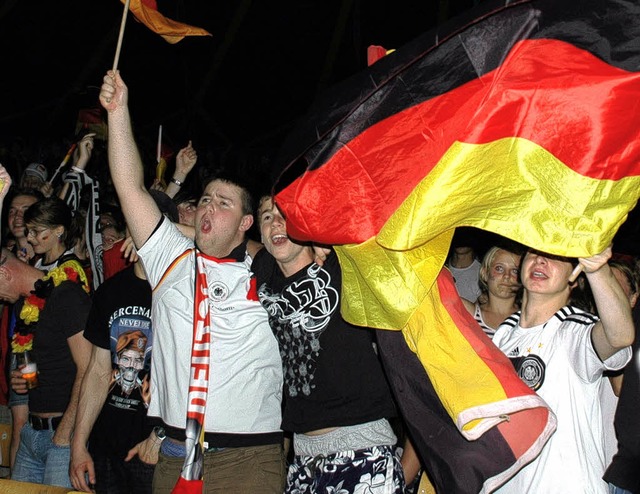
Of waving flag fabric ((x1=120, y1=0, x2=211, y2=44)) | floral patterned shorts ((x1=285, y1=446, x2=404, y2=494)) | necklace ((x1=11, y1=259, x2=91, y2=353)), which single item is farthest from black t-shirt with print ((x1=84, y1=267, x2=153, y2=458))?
waving flag fabric ((x1=120, y1=0, x2=211, y2=44))

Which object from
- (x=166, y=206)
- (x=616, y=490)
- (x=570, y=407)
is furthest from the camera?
(x=166, y=206)

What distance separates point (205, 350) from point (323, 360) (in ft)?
1.72

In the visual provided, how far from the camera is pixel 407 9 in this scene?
49.1 feet

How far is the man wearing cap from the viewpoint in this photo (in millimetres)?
3762

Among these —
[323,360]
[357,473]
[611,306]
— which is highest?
[611,306]

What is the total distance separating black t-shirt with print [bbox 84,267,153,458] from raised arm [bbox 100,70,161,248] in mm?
696

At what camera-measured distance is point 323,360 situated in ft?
12.1

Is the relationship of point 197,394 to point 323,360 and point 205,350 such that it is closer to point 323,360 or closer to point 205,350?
point 205,350

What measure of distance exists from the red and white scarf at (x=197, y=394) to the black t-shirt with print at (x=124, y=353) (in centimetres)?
69

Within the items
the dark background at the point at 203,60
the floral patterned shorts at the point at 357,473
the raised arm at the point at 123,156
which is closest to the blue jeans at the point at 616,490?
the floral patterned shorts at the point at 357,473

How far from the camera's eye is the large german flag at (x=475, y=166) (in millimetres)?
2834

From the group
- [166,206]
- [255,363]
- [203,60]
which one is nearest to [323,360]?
[255,363]

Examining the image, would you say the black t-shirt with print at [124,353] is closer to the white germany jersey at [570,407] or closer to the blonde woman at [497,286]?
the blonde woman at [497,286]

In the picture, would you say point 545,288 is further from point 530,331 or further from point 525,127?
point 525,127
